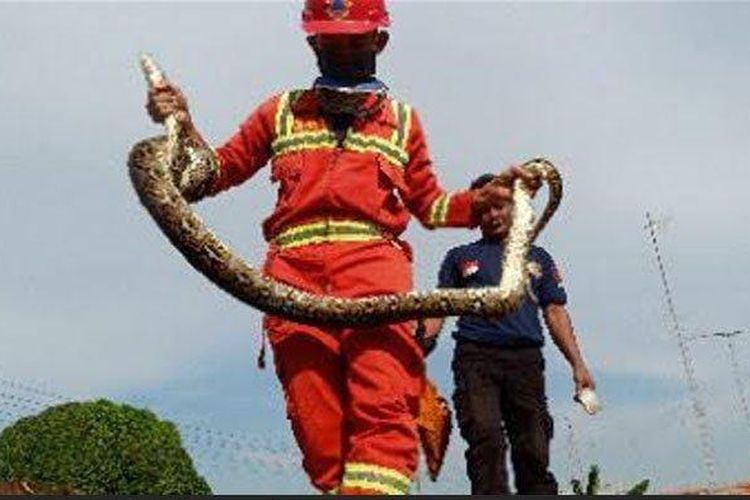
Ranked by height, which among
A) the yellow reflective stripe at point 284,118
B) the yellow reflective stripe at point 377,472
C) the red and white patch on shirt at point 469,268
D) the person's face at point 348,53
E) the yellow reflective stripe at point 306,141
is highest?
the person's face at point 348,53

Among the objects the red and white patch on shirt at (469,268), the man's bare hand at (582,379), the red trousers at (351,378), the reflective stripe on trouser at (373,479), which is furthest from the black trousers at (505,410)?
the reflective stripe on trouser at (373,479)

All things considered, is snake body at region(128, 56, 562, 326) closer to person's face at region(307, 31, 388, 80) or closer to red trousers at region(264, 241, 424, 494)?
red trousers at region(264, 241, 424, 494)

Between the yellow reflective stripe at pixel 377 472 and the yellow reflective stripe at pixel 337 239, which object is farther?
the yellow reflective stripe at pixel 337 239

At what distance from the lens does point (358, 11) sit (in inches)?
190

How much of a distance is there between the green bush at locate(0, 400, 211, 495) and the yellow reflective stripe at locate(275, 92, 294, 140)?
22.5 meters

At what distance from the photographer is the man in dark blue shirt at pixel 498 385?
7125 millimetres

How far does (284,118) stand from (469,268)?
2.64 m

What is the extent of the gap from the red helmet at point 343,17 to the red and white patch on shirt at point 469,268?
268 centimetres

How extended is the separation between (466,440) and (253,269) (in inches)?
119

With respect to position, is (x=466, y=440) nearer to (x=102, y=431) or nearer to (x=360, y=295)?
(x=360, y=295)

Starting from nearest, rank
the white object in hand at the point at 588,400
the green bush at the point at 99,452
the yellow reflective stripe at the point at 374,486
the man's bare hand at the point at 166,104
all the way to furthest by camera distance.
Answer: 1. the yellow reflective stripe at the point at 374,486
2. the man's bare hand at the point at 166,104
3. the white object in hand at the point at 588,400
4. the green bush at the point at 99,452

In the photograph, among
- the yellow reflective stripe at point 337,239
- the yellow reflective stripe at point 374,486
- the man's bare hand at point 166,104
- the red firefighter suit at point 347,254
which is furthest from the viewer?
the man's bare hand at point 166,104

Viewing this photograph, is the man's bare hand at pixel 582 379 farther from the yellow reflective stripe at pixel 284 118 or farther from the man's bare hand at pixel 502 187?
the yellow reflective stripe at pixel 284 118

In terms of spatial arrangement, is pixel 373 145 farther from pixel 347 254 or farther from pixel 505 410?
pixel 505 410
